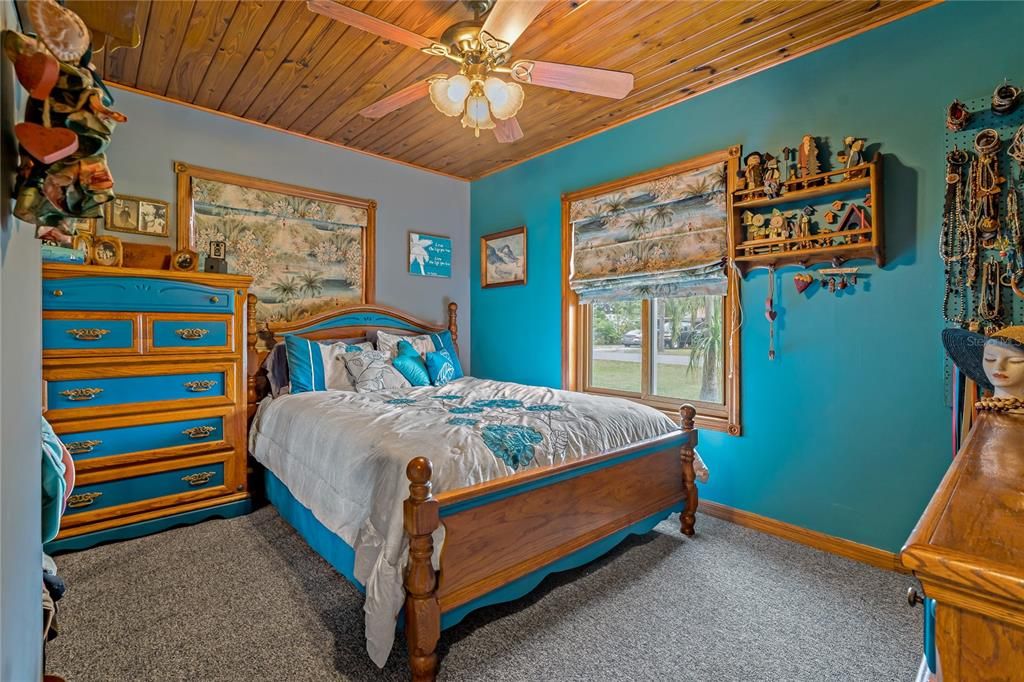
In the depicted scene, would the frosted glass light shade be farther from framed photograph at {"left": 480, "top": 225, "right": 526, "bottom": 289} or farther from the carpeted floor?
the carpeted floor

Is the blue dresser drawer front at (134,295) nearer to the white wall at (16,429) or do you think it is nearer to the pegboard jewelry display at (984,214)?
the white wall at (16,429)

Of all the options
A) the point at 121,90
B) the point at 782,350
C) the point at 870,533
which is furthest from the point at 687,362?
the point at 121,90

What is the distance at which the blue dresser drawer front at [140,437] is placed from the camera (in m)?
2.42

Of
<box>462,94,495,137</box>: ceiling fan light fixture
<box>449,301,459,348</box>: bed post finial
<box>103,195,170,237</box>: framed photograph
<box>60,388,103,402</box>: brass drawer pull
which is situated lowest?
<box>60,388,103,402</box>: brass drawer pull

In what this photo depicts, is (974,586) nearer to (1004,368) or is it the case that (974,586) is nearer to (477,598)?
(1004,368)

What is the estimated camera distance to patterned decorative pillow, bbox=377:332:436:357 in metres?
3.74

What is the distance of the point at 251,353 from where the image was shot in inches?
127

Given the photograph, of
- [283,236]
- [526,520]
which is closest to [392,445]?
[526,520]

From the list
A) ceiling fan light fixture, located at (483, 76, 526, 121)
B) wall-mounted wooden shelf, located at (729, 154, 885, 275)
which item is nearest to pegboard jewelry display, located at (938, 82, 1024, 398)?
wall-mounted wooden shelf, located at (729, 154, 885, 275)

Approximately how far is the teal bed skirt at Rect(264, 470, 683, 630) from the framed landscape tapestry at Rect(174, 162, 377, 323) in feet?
4.80

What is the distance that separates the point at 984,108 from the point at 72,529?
4.74 metres

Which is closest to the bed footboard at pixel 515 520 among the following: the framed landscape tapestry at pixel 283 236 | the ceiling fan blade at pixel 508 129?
the ceiling fan blade at pixel 508 129

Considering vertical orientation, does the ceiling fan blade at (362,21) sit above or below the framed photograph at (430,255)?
above

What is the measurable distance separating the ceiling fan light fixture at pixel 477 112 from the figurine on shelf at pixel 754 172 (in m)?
1.56
